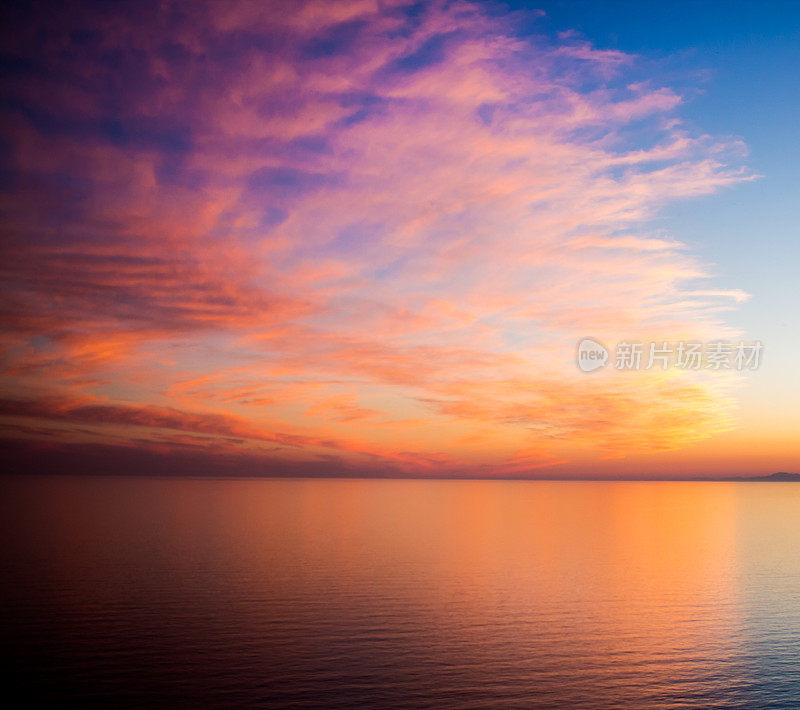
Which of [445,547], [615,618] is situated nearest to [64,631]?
[615,618]

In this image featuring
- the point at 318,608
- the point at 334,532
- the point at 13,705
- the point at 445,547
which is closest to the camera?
the point at 13,705

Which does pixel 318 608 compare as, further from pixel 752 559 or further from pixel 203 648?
pixel 752 559

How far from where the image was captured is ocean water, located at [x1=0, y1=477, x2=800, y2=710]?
32.0 m

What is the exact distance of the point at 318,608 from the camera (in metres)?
47.7

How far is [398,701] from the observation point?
30375 millimetres

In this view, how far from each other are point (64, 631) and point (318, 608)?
57.5 ft

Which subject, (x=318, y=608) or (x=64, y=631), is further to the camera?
(x=318, y=608)

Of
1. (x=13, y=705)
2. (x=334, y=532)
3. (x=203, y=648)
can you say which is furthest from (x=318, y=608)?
(x=334, y=532)

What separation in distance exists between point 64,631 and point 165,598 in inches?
427

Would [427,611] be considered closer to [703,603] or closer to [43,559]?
[703,603]

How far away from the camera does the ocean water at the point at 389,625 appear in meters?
32.0

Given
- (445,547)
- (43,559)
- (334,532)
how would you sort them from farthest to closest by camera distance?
(334,532) < (445,547) < (43,559)

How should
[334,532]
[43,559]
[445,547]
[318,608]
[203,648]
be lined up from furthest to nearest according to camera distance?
[334,532] → [445,547] → [43,559] → [318,608] → [203,648]

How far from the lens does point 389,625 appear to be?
43.5 m
